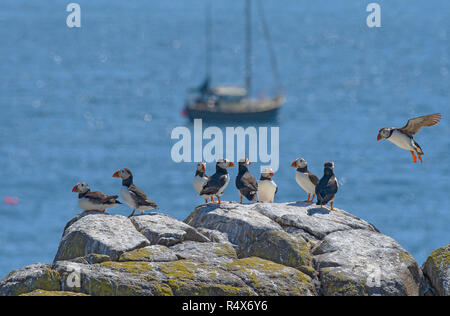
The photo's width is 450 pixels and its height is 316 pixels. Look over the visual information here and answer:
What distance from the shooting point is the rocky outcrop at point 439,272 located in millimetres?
22359

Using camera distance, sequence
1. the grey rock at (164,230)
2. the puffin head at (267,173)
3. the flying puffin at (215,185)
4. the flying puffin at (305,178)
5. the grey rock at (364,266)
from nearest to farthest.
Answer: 1. the grey rock at (364,266)
2. the grey rock at (164,230)
3. the flying puffin at (215,185)
4. the flying puffin at (305,178)
5. the puffin head at (267,173)

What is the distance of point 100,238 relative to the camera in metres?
22.9

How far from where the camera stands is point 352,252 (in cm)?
2311

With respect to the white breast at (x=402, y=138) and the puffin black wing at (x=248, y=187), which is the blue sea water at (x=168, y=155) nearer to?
the puffin black wing at (x=248, y=187)

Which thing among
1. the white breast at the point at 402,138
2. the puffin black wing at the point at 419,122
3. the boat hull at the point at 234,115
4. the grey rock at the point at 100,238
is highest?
the boat hull at the point at 234,115

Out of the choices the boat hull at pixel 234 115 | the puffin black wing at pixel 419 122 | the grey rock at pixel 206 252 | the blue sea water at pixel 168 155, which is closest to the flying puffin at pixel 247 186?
the grey rock at pixel 206 252

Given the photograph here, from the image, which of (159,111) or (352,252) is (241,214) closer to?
(352,252)

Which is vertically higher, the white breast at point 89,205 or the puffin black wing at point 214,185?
the puffin black wing at point 214,185

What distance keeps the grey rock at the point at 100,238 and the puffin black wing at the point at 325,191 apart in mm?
5287

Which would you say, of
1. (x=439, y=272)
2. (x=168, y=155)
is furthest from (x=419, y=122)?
(x=168, y=155)

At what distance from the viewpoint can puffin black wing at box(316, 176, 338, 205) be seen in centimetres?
2573

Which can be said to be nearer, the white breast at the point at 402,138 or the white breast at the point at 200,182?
the white breast at the point at 402,138
